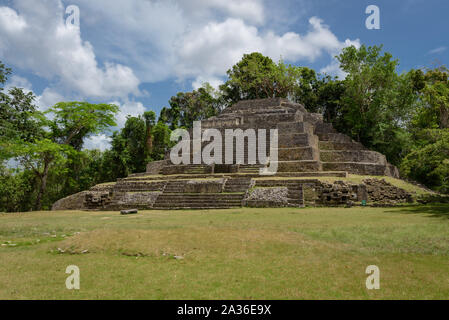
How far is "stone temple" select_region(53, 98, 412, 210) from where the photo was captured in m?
Result: 14.4

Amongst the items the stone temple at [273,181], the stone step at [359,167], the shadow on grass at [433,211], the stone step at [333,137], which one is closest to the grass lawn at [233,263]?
the shadow on grass at [433,211]

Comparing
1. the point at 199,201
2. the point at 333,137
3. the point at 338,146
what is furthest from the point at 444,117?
the point at 199,201

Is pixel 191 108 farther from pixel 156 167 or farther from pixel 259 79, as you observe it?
pixel 156 167

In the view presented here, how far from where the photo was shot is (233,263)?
4793 millimetres

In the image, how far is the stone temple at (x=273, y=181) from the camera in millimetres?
14391

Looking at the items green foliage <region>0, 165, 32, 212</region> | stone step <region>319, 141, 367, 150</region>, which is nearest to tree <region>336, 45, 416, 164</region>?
stone step <region>319, 141, 367, 150</region>

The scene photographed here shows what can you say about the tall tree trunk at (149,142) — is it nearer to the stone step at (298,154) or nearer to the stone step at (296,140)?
the stone step at (296,140)

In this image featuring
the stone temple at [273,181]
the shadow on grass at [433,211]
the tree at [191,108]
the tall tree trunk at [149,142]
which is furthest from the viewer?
the tree at [191,108]

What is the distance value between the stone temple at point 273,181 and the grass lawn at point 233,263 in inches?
272

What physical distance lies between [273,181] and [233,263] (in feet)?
37.2

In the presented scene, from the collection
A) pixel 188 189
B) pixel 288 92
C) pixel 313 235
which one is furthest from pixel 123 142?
pixel 313 235

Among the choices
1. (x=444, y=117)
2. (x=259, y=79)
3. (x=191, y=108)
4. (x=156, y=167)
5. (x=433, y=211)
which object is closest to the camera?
(x=433, y=211)

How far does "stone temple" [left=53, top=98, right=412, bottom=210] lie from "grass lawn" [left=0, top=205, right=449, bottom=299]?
6.90 metres
